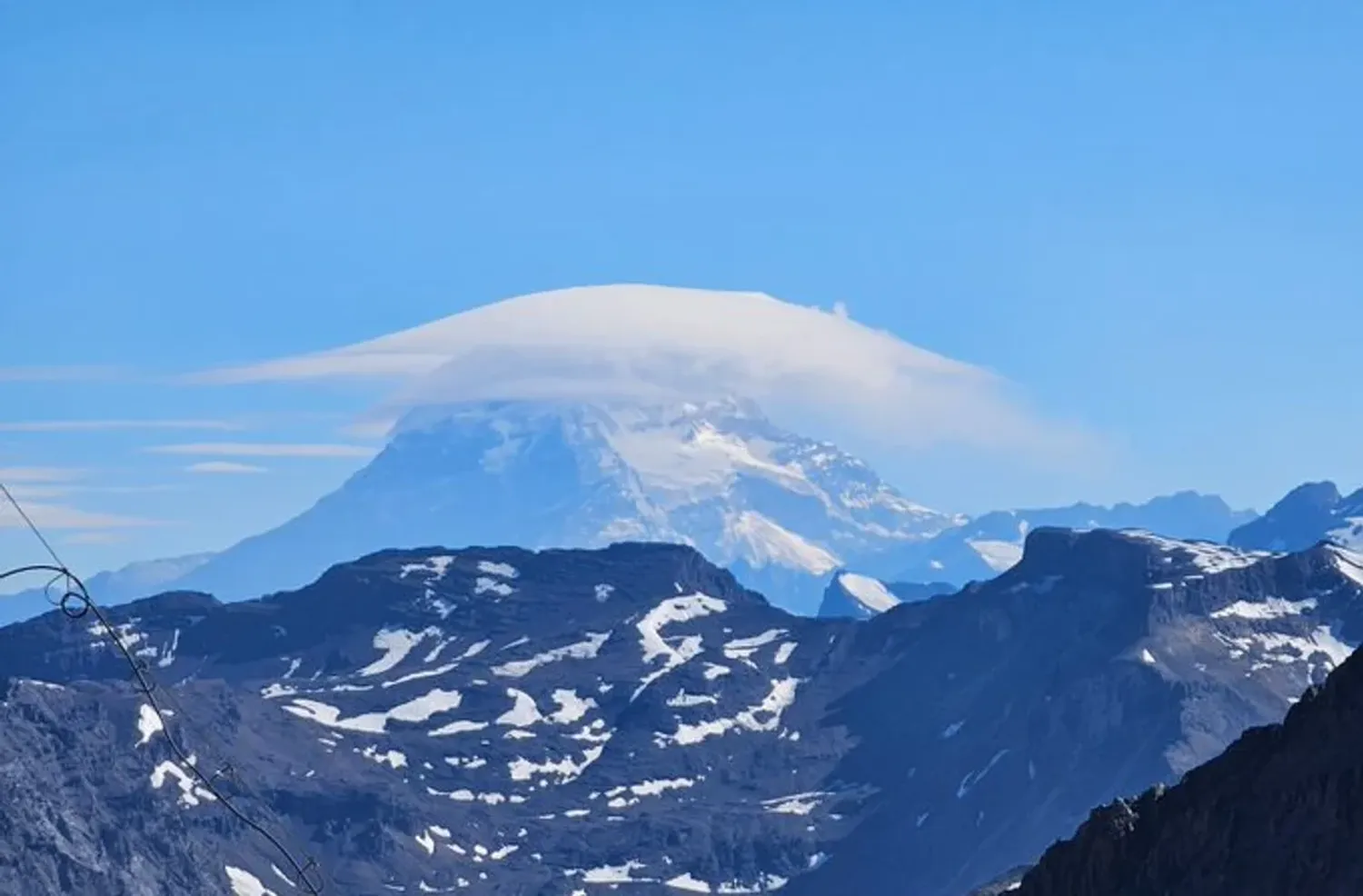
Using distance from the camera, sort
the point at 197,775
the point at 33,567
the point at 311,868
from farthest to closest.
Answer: the point at 197,775 → the point at 311,868 → the point at 33,567

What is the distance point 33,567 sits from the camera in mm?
61188

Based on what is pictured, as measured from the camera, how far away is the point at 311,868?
215 ft

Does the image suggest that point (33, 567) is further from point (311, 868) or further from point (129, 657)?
point (311, 868)

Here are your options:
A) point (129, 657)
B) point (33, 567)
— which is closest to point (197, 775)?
point (129, 657)

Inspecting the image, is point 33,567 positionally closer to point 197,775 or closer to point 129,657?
point 129,657

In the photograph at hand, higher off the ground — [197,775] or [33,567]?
[33,567]

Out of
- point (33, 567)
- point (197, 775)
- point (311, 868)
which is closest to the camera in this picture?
point (33, 567)

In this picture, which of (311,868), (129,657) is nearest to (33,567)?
(129,657)

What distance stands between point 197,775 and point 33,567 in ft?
44.1

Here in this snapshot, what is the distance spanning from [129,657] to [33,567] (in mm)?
6490

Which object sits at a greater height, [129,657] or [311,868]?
[129,657]

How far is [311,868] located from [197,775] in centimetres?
873

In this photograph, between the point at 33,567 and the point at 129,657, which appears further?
the point at 129,657

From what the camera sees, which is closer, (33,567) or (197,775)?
(33,567)
